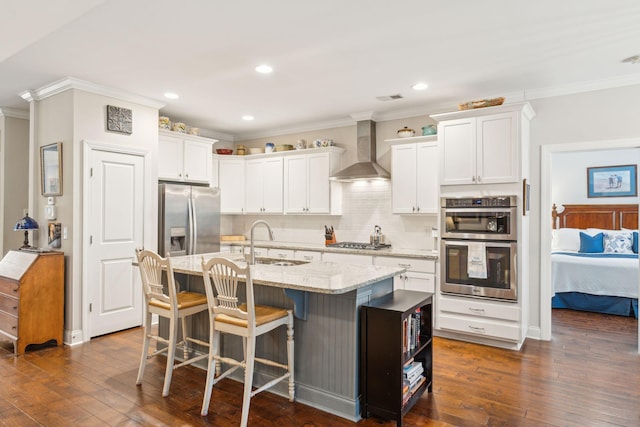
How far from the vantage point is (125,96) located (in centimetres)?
431

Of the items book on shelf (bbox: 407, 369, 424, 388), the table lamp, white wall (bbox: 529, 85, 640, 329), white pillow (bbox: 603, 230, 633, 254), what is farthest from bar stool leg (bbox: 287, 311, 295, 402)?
white pillow (bbox: 603, 230, 633, 254)

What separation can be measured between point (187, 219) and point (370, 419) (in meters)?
3.34

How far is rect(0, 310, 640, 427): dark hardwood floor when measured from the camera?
8.26 ft

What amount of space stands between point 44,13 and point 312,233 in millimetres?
4503

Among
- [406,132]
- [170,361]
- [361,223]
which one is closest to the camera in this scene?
[170,361]

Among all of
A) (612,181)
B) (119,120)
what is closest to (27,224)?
(119,120)

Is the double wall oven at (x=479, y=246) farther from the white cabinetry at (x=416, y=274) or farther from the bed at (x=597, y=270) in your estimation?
the bed at (x=597, y=270)

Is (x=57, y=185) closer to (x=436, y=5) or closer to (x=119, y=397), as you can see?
(x=119, y=397)

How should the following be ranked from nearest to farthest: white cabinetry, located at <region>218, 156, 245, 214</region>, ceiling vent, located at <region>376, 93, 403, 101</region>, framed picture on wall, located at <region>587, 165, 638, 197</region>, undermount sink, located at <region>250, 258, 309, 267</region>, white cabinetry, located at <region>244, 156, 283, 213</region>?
undermount sink, located at <region>250, 258, 309, 267</region> → ceiling vent, located at <region>376, 93, 403, 101</region> → white cabinetry, located at <region>244, 156, 283, 213</region> → white cabinetry, located at <region>218, 156, 245, 214</region> → framed picture on wall, located at <region>587, 165, 638, 197</region>

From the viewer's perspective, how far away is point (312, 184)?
559 centimetres

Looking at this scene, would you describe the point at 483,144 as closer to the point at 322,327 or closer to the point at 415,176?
the point at 415,176

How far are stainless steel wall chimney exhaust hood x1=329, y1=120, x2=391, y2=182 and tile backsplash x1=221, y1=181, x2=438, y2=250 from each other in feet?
1.12

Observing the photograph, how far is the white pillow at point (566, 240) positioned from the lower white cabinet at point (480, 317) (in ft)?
11.2

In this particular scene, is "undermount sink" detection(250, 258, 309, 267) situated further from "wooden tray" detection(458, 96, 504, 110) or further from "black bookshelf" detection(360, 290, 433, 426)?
"wooden tray" detection(458, 96, 504, 110)
